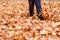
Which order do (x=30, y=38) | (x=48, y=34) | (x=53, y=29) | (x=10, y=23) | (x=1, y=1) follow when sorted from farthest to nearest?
(x=1, y=1) → (x=10, y=23) → (x=53, y=29) → (x=48, y=34) → (x=30, y=38)

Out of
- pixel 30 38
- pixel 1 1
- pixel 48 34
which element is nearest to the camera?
pixel 30 38

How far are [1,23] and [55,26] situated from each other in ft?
5.40

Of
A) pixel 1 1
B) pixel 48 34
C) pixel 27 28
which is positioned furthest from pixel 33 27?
pixel 1 1

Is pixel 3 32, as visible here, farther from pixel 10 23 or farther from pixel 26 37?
pixel 10 23

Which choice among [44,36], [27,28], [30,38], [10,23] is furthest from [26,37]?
[10,23]

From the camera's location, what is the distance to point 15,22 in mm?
6898

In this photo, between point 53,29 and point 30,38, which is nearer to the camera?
point 30,38

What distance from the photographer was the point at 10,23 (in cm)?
673

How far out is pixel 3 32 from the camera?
5617 millimetres

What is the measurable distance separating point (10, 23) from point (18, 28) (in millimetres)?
781

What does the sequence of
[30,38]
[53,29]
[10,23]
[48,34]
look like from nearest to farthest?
1. [30,38]
2. [48,34]
3. [53,29]
4. [10,23]

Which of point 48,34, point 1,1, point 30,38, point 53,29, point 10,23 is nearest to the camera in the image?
point 30,38

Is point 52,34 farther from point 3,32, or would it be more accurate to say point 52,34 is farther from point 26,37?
point 3,32

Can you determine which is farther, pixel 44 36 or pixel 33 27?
pixel 33 27
